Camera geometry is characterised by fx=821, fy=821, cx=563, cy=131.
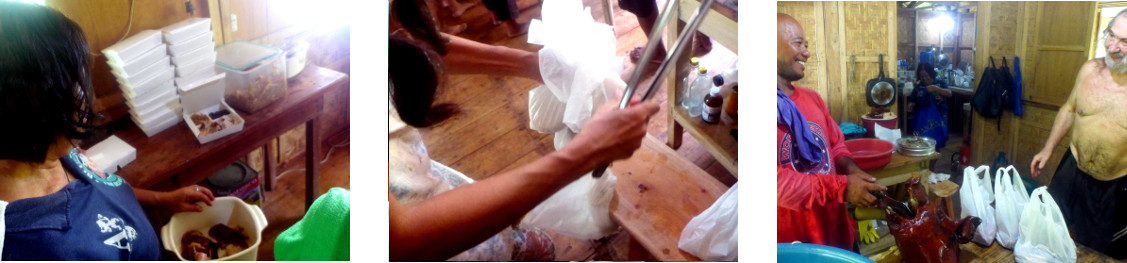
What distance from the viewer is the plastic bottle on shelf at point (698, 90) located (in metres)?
1.56

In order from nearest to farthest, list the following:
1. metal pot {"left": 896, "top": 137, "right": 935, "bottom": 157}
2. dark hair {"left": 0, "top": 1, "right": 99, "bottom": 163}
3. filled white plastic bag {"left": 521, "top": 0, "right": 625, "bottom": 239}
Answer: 1. dark hair {"left": 0, "top": 1, "right": 99, "bottom": 163}
2. filled white plastic bag {"left": 521, "top": 0, "right": 625, "bottom": 239}
3. metal pot {"left": 896, "top": 137, "right": 935, "bottom": 157}

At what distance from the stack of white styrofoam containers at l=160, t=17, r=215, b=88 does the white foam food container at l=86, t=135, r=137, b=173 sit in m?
0.15

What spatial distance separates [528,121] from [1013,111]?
3.14 ft

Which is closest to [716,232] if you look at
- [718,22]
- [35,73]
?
[718,22]

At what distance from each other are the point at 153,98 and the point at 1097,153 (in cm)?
181

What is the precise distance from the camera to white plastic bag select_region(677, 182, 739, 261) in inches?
61.7

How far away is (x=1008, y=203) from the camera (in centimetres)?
166

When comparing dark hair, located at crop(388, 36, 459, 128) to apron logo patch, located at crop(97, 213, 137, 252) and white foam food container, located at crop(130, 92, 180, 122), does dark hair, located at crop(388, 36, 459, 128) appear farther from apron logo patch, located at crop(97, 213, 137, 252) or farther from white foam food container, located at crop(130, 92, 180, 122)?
apron logo patch, located at crop(97, 213, 137, 252)

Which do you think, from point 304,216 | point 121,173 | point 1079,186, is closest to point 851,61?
point 1079,186

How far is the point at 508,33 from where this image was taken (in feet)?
5.01

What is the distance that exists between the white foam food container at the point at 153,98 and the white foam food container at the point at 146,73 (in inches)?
1.1

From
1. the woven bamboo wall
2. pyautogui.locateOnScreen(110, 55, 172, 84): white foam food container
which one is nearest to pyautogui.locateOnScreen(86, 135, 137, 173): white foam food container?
pyautogui.locateOnScreen(110, 55, 172, 84): white foam food container

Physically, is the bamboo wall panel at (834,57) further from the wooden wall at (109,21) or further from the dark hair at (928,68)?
the wooden wall at (109,21)

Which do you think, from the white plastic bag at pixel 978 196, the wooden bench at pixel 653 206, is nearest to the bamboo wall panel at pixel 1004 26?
the white plastic bag at pixel 978 196
